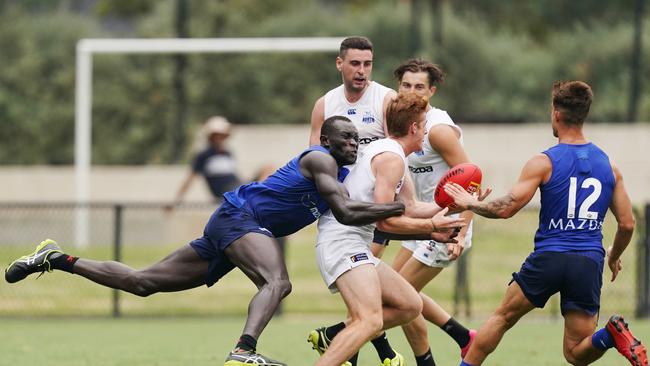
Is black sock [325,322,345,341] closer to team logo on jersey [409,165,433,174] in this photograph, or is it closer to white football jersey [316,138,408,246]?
white football jersey [316,138,408,246]

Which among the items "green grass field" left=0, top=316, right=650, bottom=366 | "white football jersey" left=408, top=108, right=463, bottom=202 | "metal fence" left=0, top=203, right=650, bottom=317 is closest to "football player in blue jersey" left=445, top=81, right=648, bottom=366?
"white football jersey" left=408, top=108, right=463, bottom=202

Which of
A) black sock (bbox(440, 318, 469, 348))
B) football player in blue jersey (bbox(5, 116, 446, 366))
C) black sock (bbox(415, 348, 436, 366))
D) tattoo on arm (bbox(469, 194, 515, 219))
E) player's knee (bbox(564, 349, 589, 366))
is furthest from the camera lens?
black sock (bbox(440, 318, 469, 348))

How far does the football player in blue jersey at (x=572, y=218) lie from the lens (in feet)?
24.3

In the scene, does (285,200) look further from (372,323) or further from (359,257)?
(372,323)

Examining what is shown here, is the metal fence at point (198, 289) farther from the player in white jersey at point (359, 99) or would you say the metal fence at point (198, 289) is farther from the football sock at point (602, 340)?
the football sock at point (602, 340)

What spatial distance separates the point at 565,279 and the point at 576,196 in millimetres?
526

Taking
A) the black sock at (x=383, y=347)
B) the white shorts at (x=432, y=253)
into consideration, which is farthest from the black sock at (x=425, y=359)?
the white shorts at (x=432, y=253)

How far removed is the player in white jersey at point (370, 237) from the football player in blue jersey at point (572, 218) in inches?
14.2

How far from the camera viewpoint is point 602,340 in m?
7.41

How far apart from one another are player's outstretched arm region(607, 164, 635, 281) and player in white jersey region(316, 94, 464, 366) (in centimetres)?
101

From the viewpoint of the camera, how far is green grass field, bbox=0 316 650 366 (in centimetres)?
977

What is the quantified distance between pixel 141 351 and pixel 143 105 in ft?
77.1

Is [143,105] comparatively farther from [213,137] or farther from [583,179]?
[583,179]

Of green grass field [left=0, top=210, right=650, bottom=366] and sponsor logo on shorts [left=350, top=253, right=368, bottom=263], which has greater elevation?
sponsor logo on shorts [left=350, top=253, right=368, bottom=263]
